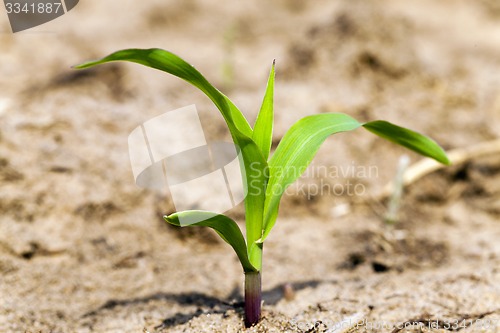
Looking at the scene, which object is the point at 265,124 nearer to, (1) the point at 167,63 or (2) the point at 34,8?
(1) the point at 167,63

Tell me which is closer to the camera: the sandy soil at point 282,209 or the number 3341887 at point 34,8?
the sandy soil at point 282,209

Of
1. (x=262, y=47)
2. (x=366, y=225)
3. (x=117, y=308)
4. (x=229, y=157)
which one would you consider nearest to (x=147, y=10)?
(x=262, y=47)

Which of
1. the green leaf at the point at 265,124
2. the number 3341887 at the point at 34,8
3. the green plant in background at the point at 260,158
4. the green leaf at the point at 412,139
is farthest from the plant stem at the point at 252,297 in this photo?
the number 3341887 at the point at 34,8

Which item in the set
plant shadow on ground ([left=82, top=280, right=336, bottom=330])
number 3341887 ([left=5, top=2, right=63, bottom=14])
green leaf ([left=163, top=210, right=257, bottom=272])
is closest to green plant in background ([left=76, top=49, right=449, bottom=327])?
green leaf ([left=163, top=210, right=257, bottom=272])

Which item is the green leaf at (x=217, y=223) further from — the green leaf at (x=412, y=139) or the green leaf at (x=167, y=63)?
the green leaf at (x=412, y=139)

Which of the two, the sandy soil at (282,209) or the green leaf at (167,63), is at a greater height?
the green leaf at (167,63)
